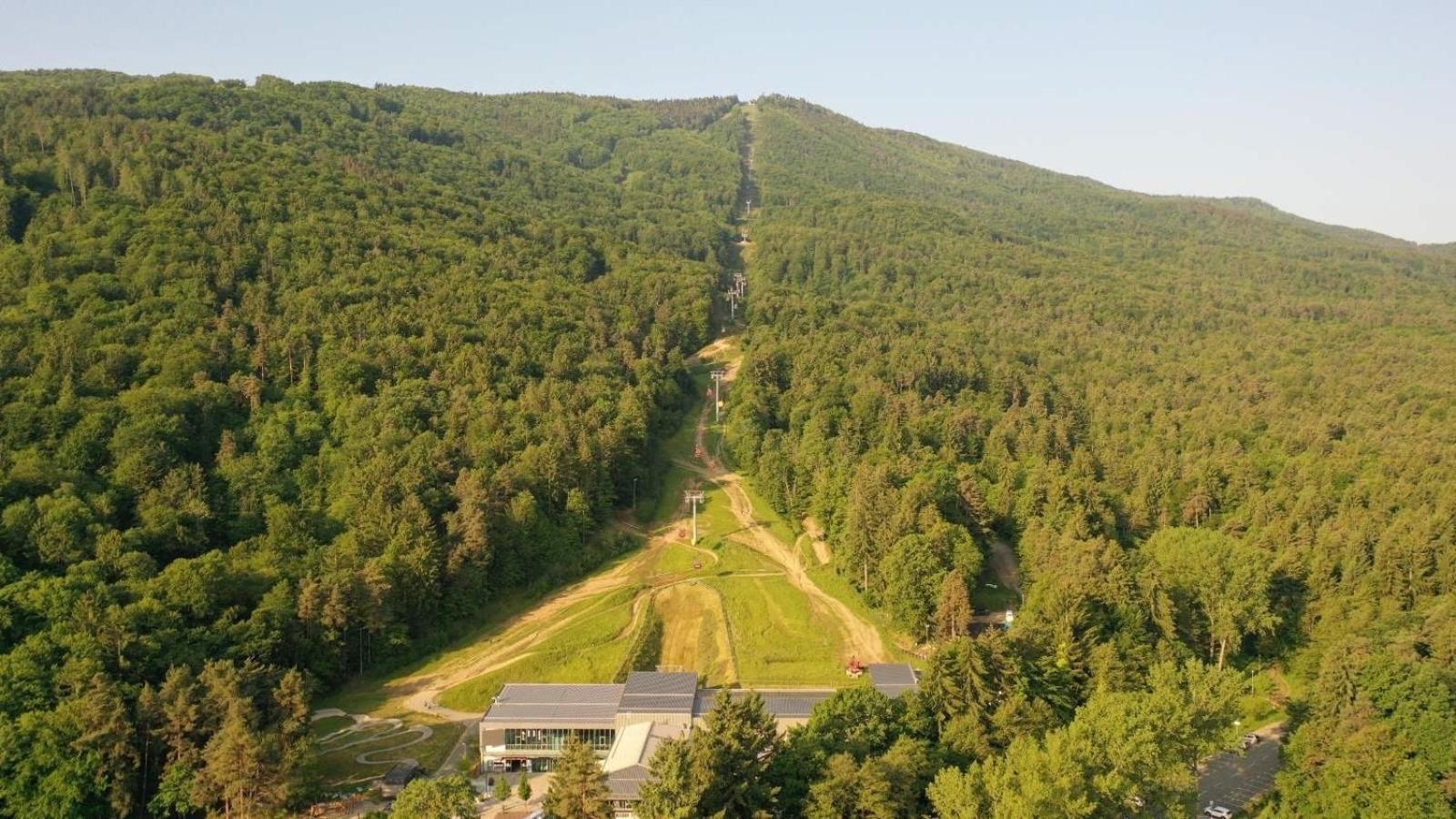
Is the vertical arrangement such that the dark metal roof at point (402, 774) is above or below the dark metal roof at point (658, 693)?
below

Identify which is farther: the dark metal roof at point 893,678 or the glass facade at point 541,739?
the dark metal roof at point 893,678

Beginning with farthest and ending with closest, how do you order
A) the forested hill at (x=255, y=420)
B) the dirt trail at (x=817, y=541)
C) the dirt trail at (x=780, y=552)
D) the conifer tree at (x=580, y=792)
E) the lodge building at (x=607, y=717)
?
the dirt trail at (x=817, y=541)
the dirt trail at (x=780, y=552)
the lodge building at (x=607, y=717)
the forested hill at (x=255, y=420)
the conifer tree at (x=580, y=792)

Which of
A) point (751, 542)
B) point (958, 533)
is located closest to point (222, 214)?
point (751, 542)

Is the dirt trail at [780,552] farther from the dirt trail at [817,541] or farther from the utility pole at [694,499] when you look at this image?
the utility pole at [694,499]

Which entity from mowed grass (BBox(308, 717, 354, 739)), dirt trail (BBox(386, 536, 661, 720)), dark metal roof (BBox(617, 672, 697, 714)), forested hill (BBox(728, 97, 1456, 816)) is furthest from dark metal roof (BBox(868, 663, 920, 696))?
mowed grass (BBox(308, 717, 354, 739))

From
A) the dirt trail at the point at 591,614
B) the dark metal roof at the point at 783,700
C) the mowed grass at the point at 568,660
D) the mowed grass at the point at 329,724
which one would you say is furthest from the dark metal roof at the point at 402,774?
the dark metal roof at the point at 783,700

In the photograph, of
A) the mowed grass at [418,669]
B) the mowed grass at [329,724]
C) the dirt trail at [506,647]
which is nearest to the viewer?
the mowed grass at [329,724]
